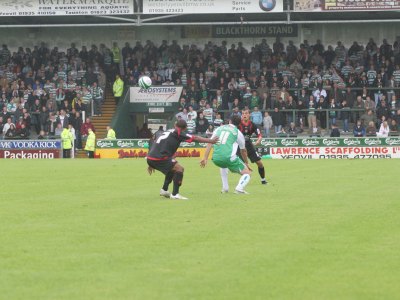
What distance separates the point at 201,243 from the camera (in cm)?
1116

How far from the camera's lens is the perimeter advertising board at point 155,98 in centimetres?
4556

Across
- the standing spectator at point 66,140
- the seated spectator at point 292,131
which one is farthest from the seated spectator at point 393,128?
the standing spectator at point 66,140

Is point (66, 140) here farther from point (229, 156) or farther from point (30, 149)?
point (229, 156)

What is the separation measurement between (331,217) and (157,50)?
35.0m

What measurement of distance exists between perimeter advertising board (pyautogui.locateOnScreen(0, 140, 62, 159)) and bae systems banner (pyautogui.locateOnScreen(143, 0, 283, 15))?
779 centimetres

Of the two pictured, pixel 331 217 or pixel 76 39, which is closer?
pixel 331 217

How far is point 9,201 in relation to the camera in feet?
56.4

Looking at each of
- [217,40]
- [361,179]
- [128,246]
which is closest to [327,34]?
[217,40]

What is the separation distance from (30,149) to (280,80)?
38.5ft

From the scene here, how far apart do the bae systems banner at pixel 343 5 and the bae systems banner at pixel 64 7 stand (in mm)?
7872

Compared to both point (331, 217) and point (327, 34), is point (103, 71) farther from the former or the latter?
point (331, 217)

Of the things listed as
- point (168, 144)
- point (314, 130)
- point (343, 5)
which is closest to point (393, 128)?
point (314, 130)

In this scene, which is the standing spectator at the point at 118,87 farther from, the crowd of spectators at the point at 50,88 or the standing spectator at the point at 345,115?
the standing spectator at the point at 345,115

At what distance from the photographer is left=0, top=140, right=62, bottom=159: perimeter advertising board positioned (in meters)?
41.6
